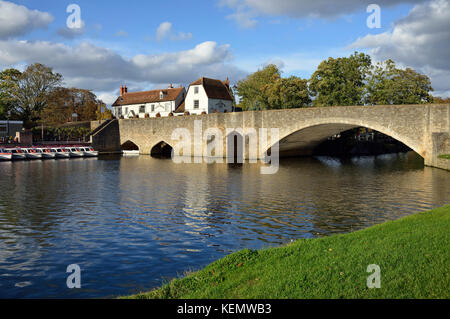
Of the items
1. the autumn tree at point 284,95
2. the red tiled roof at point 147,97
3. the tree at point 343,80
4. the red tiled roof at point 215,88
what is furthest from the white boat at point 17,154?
the tree at point 343,80

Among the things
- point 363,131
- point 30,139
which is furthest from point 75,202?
point 363,131

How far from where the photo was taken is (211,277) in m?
8.86

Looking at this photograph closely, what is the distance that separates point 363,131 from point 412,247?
94.7m

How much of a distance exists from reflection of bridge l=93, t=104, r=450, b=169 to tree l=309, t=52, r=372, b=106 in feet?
33.1

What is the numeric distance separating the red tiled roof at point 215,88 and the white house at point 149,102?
27.0 feet

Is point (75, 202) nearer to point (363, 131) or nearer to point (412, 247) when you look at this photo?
point (412, 247)

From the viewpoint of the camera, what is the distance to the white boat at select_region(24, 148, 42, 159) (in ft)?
199

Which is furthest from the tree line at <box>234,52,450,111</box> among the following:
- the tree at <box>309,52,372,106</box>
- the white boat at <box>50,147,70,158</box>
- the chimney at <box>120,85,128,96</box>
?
the chimney at <box>120,85,128,96</box>

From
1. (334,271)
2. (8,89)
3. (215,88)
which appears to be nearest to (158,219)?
(334,271)

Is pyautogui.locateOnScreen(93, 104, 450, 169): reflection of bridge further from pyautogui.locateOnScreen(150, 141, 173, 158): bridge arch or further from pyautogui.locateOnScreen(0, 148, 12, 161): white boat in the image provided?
pyautogui.locateOnScreen(0, 148, 12, 161): white boat

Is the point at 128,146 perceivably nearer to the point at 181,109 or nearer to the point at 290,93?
the point at 181,109
